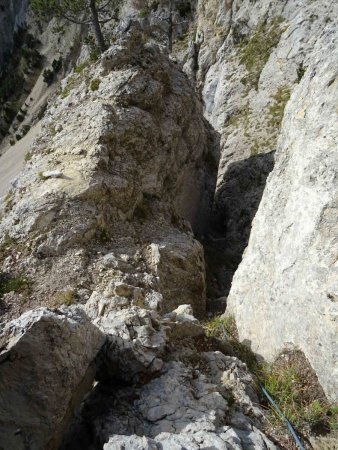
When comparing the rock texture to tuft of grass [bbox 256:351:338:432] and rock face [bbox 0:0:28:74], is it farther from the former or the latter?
rock face [bbox 0:0:28:74]

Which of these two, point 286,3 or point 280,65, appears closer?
point 280,65

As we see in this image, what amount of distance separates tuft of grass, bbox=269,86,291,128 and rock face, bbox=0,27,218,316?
886 centimetres

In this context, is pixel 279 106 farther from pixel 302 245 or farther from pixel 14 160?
pixel 14 160

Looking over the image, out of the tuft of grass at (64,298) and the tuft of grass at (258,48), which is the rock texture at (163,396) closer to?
the tuft of grass at (64,298)

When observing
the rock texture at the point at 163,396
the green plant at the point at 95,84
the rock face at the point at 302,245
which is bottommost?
the rock texture at the point at 163,396

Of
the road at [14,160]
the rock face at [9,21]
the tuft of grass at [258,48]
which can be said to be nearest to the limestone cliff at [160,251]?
the tuft of grass at [258,48]

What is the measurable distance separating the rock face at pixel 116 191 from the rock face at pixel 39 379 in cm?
432

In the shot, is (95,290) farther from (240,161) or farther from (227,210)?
(240,161)

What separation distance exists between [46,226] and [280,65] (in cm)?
2513

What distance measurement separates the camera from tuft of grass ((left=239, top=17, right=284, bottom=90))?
33219 mm

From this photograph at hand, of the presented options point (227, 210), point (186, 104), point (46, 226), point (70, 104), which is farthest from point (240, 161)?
point (46, 226)

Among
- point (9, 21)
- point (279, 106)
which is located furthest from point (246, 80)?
point (9, 21)

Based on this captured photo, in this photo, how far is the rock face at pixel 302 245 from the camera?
309 inches

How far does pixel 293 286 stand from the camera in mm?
8781
